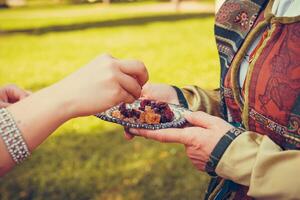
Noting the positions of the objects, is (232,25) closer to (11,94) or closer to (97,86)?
(97,86)

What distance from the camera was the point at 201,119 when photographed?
2.12m

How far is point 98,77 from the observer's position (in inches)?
64.4

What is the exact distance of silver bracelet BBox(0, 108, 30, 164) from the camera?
5.23ft

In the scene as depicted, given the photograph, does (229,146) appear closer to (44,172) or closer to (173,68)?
(44,172)

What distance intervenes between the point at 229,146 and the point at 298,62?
16.9 inches

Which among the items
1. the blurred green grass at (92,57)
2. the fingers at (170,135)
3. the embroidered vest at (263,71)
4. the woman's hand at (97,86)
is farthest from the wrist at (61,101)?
the blurred green grass at (92,57)

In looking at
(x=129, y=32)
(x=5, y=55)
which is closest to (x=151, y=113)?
(x=5, y=55)

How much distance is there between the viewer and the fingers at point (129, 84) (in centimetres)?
167

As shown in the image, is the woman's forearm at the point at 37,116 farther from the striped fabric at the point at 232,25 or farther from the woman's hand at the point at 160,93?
the woman's hand at the point at 160,93

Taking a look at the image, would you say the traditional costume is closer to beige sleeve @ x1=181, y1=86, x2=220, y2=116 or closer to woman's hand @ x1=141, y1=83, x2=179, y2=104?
beige sleeve @ x1=181, y1=86, x2=220, y2=116

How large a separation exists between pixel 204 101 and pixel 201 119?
1.37 ft

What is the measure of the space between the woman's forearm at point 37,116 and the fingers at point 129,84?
20 cm

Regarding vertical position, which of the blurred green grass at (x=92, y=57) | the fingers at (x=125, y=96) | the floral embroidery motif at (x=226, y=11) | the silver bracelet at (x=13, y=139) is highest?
the floral embroidery motif at (x=226, y=11)

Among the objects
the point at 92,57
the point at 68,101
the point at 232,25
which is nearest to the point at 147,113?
the point at 232,25
